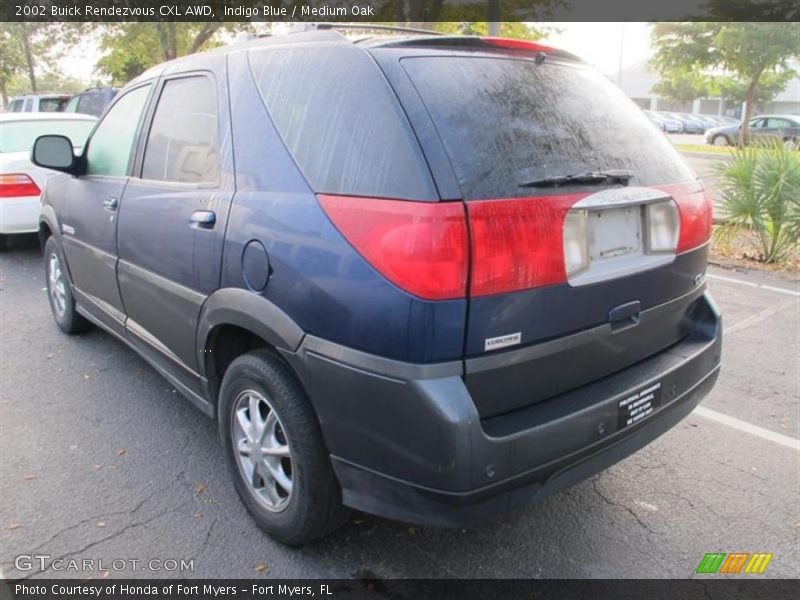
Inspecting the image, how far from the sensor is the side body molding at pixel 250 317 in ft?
7.18

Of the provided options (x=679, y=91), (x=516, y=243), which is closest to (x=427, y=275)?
(x=516, y=243)

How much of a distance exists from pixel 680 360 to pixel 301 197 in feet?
5.25

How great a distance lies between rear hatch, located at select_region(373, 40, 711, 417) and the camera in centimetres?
193

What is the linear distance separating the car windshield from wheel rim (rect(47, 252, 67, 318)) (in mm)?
2711

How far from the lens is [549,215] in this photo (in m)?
2.00

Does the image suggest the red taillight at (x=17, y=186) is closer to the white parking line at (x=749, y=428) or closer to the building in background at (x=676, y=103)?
the white parking line at (x=749, y=428)

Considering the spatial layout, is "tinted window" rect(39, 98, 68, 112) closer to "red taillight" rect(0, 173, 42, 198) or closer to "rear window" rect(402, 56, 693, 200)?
"red taillight" rect(0, 173, 42, 198)

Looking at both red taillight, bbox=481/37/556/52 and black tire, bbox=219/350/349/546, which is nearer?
black tire, bbox=219/350/349/546

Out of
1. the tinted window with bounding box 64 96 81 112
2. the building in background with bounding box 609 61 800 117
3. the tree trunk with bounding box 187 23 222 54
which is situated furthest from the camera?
the building in background with bounding box 609 61 800 117

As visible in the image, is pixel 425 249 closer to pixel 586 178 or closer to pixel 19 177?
pixel 586 178

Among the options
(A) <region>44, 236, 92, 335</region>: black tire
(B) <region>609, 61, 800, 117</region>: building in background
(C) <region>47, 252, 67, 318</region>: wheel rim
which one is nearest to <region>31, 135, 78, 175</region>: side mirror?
(A) <region>44, 236, 92, 335</region>: black tire

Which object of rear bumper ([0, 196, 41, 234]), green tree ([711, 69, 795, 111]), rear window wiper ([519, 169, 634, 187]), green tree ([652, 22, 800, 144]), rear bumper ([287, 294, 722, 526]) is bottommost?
rear bumper ([287, 294, 722, 526])

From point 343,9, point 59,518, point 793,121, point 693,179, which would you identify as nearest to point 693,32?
point 793,121

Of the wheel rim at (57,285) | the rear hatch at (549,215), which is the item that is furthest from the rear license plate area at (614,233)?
the wheel rim at (57,285)
